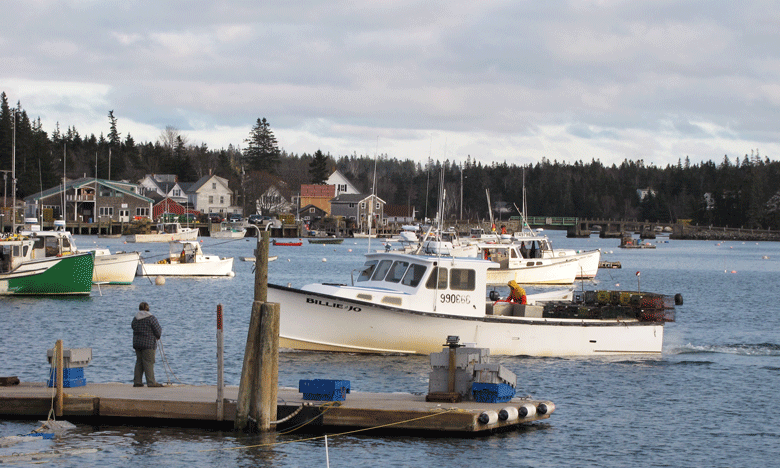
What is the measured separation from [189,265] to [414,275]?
124 feet

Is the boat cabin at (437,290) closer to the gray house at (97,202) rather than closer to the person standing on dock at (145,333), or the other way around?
the person standing on dock at (145,333)

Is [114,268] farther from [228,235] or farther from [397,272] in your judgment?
[228,235]

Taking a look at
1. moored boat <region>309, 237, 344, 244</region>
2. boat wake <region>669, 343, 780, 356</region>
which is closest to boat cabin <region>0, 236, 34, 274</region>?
boat wake <region>669, 343, 780, 356</region>

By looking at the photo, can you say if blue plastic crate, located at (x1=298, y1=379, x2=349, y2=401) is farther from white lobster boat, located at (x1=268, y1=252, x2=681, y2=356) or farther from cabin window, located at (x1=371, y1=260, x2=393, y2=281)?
cabin window, located at (x1=371, y1=260, x2=393, y2=281)

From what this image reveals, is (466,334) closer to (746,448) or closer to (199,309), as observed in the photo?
(746,448)

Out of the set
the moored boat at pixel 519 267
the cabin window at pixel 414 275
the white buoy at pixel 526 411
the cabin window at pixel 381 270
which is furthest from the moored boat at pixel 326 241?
the white buoy at pixel 526 411

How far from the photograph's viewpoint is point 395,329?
26672mm

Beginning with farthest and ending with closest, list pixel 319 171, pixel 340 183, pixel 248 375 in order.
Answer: pixel 319 171 < pixel 340 183 < pixel 248 375

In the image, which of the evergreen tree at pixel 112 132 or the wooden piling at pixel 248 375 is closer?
the wooden piling at pixel 248 375

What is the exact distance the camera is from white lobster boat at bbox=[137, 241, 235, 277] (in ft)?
199

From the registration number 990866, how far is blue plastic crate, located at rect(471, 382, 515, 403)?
7.59m

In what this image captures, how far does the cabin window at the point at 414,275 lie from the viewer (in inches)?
1049

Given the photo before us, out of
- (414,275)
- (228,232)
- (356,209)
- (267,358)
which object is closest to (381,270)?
(414,275)

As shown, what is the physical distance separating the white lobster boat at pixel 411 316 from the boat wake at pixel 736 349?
266 inches
